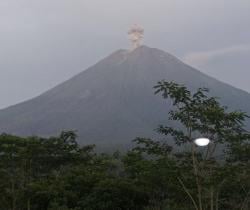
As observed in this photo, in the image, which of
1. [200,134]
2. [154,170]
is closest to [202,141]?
[200,134]

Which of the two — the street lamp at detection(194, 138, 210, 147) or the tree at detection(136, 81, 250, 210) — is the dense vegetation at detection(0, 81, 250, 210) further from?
the street lamp at detection(194, 138, 210, 147)

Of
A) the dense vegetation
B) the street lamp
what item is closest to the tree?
the dense vegetation

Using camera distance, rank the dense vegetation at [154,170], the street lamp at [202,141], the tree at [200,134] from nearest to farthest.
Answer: the tree at [200,134] < the street lamp at [202,141] < the dense vegetation at [154,170]

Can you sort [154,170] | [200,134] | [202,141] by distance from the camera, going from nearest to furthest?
[202,141] < [200,134] < [154,170]

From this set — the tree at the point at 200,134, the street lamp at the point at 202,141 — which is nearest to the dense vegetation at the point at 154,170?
the tree at the point at 200,134

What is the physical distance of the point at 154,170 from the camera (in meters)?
15.1

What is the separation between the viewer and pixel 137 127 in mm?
191750

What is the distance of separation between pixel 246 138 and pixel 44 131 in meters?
182

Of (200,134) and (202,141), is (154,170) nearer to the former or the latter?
(200,134)

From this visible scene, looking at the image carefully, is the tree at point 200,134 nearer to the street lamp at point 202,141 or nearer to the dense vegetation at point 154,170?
the dense vegetation at point 154,170

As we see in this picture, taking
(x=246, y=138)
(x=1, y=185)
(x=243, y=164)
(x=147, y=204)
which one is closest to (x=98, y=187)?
(x=147, y=204)

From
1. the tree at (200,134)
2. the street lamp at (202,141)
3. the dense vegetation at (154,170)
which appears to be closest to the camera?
the tree at (200,134)

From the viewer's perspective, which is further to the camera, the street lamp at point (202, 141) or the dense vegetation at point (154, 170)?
the dense vegetation at point (154, 170)

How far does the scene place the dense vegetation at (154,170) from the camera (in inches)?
540
